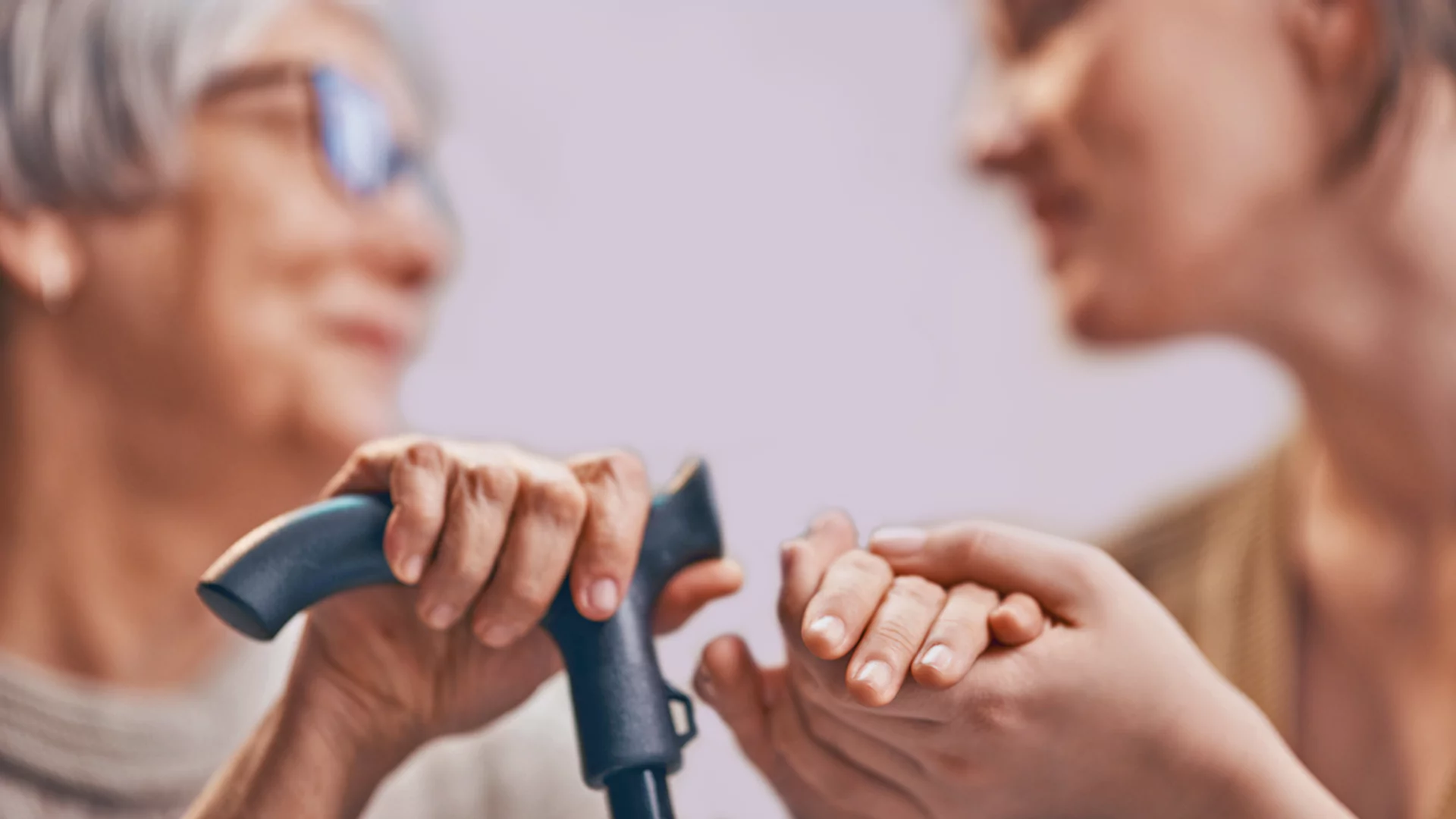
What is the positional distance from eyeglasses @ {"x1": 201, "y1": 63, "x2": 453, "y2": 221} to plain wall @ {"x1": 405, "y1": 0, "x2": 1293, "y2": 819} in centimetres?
7

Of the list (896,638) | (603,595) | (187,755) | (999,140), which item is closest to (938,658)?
(896,638)

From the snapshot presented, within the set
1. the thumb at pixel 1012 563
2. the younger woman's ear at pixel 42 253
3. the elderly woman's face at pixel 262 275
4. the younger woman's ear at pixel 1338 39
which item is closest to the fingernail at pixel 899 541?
the thumb at pixel 1012 563

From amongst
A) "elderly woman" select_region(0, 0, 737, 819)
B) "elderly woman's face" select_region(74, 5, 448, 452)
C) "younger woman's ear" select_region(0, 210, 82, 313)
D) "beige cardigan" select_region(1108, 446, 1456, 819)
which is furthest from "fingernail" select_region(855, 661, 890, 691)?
"younger woman's ear" select_region(0, 210, 82, 313)

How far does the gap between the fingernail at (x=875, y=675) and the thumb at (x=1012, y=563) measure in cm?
6

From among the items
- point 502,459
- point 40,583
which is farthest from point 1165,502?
point 40,583

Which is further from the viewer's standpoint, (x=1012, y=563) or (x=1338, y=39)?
(x=1338, y=39)

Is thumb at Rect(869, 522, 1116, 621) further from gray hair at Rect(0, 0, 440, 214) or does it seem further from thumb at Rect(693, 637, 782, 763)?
gray hair at Rect(0, 0, 440, 214)

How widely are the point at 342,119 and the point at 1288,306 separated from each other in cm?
63

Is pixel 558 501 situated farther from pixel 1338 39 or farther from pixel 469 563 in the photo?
pixel 1338 39

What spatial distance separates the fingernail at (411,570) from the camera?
436 millimetres

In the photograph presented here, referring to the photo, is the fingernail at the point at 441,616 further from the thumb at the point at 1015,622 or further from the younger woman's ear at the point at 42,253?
the younger woman's ear at the point at 42,253

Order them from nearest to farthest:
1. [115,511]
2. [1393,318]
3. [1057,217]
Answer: [1393,318]
[1057,217]
[115,511]

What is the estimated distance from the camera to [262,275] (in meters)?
0.87

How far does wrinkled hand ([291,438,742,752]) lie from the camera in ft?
1.46
